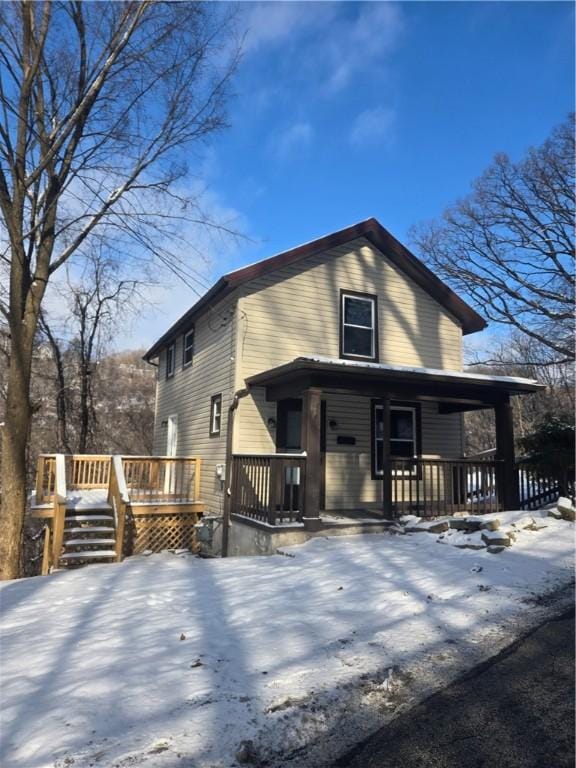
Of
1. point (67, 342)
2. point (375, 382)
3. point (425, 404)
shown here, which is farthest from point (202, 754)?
point (67, 342)

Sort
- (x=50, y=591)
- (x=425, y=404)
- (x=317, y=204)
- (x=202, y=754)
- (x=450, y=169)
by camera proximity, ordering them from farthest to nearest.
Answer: (x=450, y=169) < (x=317, y=204) < (x=425, y=404) < (x=50, y=591) < (x=202, y=754)

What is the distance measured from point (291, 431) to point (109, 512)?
4.12 m

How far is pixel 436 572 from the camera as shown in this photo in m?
5.88

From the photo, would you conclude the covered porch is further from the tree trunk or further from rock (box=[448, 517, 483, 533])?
the tree trunk

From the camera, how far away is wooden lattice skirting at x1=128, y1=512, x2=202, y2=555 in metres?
11.1

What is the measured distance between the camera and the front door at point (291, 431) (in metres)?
11.0

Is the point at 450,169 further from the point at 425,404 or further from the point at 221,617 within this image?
the point at 221,617

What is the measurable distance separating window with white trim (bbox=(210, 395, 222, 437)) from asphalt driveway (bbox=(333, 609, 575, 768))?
8.67 meters

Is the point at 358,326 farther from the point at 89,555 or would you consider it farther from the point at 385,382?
the point at 89,555

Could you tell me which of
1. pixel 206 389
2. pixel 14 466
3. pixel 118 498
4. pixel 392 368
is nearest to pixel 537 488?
pixel 392 368

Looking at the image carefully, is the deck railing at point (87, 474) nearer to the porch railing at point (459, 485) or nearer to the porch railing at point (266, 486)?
the porch railing at point (266, 486)

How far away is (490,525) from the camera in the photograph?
766cm

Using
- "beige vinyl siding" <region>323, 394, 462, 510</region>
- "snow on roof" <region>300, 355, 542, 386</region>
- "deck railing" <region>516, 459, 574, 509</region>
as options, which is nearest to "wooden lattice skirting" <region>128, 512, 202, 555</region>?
"beige vinyl siding" <region>323, 394, 462, 510</region>

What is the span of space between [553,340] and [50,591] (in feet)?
72.4
